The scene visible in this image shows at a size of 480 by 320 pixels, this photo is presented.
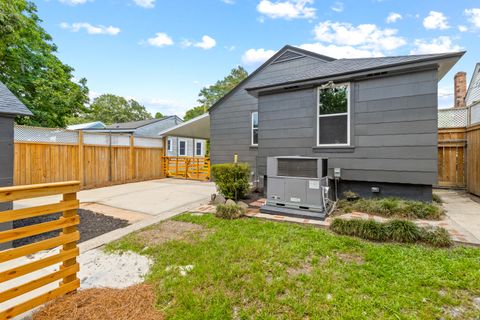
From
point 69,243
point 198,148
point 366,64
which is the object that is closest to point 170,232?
point 69,243

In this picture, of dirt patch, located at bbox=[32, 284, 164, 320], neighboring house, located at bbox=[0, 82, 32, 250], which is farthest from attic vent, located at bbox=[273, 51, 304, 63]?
dirt patch, located at bbox=[32, 284, 164, 320]

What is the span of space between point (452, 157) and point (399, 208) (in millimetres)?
4737

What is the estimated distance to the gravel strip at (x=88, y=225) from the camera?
152 inches

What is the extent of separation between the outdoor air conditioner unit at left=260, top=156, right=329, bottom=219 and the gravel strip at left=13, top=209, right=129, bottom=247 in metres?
3.21

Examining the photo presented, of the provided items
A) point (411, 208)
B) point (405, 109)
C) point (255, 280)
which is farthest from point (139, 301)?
point (405, 109)

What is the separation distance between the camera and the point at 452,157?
22.8 ft

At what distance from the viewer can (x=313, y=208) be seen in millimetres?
4375

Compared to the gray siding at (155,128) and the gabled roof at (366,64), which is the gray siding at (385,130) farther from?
the gray siding at (155,128)

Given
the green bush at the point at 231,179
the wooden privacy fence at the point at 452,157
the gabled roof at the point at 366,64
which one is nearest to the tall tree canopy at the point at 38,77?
the green bush at the point at 231,179

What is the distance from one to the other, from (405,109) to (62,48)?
1744 centimetres

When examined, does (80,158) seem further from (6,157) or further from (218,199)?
(218,199)

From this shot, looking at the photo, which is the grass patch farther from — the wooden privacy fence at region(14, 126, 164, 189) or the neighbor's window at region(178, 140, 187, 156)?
the neighbor's window at region(178, 140, 187, 156)

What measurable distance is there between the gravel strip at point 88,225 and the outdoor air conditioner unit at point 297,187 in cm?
321

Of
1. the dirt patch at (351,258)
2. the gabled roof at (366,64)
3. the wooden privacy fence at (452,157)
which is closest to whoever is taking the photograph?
the dirt patch at (351,258)
